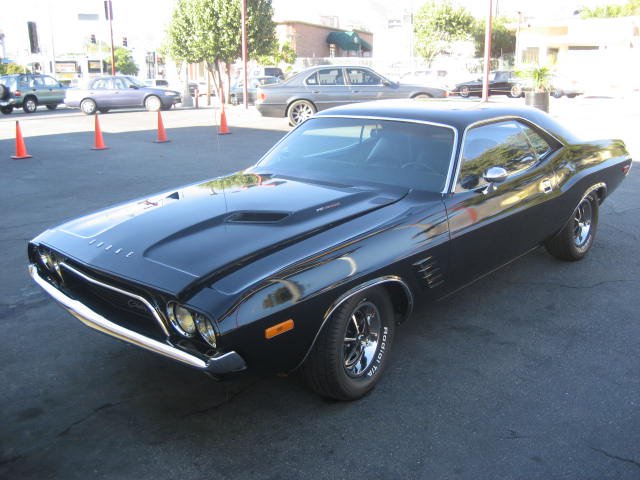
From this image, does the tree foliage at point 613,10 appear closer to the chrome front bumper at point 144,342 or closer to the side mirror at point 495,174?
the side mirror at point 495,174

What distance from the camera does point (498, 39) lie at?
56.0 metres

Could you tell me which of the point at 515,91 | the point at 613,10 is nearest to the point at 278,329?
the point at 515,91

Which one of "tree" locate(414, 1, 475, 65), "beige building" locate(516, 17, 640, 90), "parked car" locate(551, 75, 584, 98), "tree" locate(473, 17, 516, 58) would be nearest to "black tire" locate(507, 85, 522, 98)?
"parked car" locate(551, 75, 584, 98)

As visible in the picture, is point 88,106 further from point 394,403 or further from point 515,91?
point 394,403

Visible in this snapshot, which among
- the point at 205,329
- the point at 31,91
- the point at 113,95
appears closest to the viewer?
the point at 205,329

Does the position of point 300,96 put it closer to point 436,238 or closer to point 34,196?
point 34,196

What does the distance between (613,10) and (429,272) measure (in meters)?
65.6

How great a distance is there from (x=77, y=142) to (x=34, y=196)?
670 cm

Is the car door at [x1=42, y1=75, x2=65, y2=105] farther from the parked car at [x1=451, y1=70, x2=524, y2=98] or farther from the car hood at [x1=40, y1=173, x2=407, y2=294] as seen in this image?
the car hood at [x1=40, y1=173, x2=407, y2=294]

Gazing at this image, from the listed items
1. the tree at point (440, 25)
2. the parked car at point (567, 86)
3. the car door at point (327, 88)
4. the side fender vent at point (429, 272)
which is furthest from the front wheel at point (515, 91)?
the side fender vent at point (429, 272)

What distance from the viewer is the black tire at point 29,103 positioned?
2542 centimetres

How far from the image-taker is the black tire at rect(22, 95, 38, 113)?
2542 cm

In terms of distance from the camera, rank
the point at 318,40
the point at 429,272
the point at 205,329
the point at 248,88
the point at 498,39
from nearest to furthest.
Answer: the point at 205,329 < the point at 429,272 < the point at 248,88 < the point at 318,40 < the point at 498,39

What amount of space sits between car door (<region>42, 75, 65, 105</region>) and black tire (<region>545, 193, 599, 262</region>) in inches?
1007
